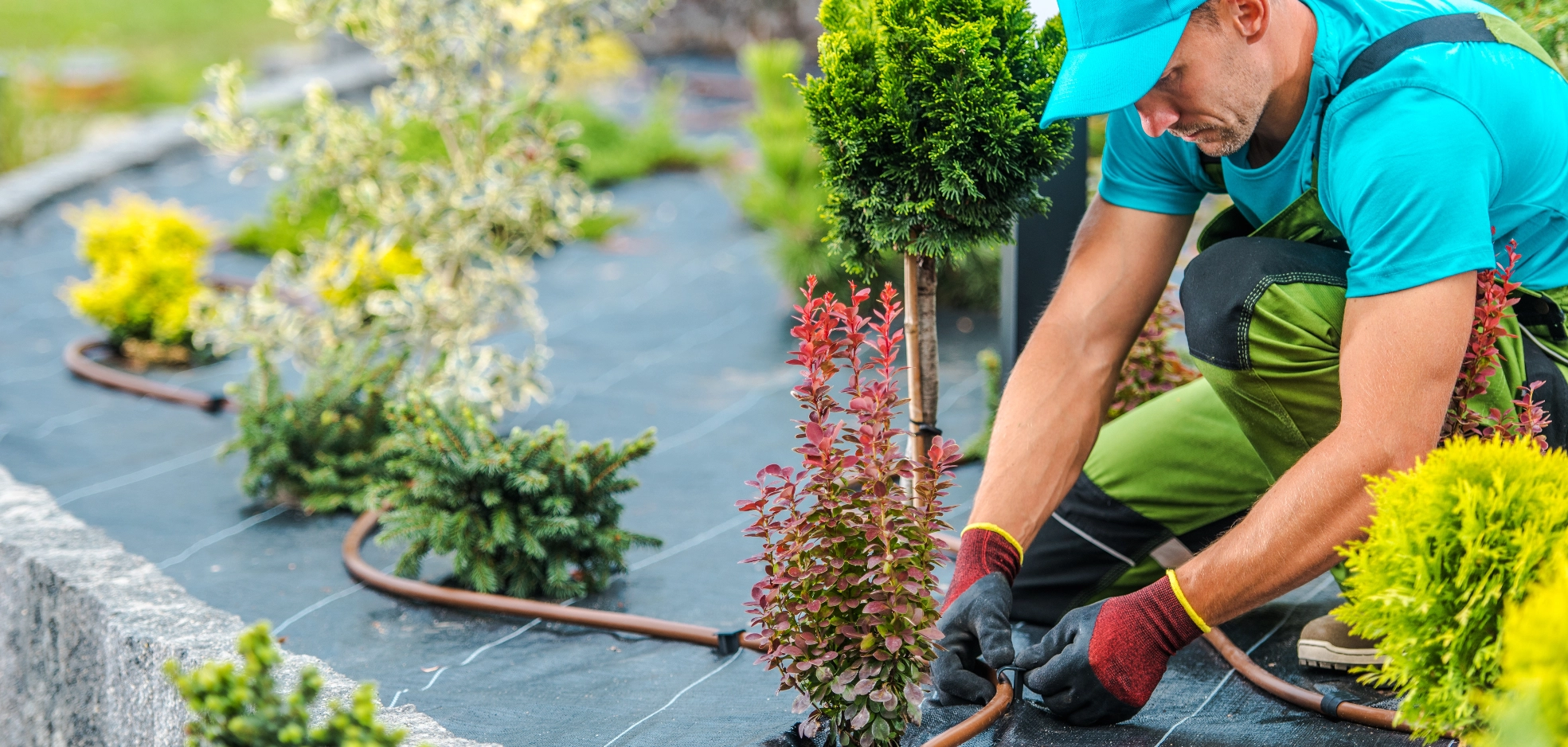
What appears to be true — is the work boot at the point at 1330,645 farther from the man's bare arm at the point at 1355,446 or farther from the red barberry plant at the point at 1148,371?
the red barberry plant at the point at 1148,371

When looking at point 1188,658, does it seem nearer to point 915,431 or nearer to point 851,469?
point 915,431

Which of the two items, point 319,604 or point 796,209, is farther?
point 796,209

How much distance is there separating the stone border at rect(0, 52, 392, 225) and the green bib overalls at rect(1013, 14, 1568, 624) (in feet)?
18.3

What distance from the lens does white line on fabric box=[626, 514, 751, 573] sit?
2.84 meters

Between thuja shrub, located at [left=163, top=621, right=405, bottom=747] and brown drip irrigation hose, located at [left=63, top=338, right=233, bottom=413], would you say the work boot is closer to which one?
thuja shrub, located at [left=163, top=621, right=405, bottom=747]

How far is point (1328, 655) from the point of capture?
215 cm

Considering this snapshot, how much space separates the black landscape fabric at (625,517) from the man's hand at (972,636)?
0.05 meters

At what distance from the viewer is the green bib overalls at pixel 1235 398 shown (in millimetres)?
1968

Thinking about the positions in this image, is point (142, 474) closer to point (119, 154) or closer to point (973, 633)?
point (973, 633)

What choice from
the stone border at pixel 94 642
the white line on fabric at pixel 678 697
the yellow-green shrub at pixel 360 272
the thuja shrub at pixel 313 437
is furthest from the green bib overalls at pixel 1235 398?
the yellow-green shrub at pixel 360 272

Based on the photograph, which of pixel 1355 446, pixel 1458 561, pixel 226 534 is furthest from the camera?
pixel 226 534

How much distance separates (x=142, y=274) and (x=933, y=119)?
3.43 meters

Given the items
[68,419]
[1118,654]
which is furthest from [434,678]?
[68,419]

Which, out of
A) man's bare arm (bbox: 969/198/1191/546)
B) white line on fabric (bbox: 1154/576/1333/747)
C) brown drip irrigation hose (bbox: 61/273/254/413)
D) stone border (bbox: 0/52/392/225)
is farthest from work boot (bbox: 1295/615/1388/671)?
stone border (bbox: 0/52/392/225)
